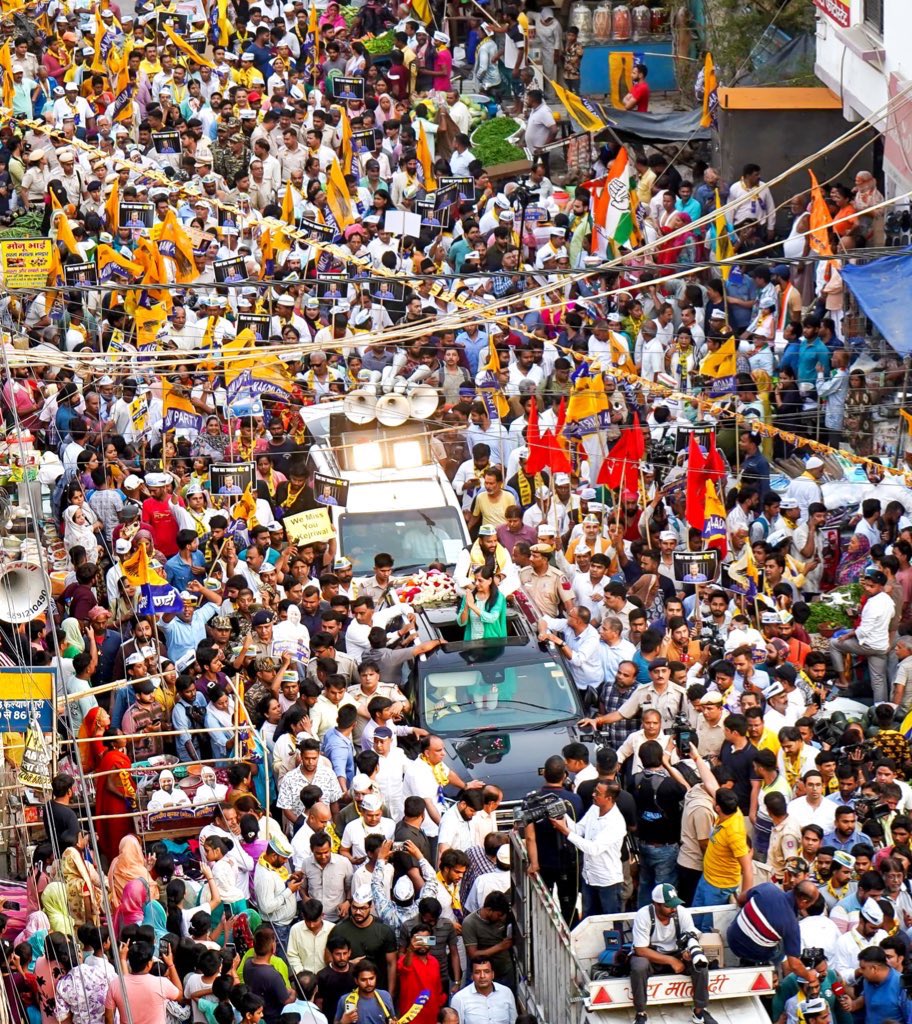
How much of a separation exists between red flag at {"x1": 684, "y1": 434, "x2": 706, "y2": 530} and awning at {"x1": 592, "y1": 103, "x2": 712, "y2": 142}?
31.9ft

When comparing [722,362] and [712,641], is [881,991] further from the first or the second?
[722,362]

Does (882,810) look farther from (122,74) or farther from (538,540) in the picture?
(122,74)

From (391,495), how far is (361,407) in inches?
52.4

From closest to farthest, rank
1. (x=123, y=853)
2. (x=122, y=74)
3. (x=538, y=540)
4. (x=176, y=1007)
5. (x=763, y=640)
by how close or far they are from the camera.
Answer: (x=176, y=1007) < (x=123, y=853) < (x=763, y=640) < (x=538, y=540) < (x=122, y=74)

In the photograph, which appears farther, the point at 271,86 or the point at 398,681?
the point at 271,86

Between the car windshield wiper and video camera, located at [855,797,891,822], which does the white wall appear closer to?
the car windshield wiper

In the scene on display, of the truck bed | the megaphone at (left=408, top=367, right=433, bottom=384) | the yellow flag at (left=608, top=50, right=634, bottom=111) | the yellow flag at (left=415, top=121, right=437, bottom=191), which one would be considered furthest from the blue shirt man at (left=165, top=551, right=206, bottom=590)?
the yellow flag at (left=608, top=50, right=634, bottom=111)

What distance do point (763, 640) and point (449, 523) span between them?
3.49 meters

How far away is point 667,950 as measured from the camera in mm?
11945

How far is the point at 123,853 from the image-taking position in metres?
13.8

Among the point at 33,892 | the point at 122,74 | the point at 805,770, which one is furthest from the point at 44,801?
the point at 122,74

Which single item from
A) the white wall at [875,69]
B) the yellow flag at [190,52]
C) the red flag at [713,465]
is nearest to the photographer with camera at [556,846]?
the red flag at [713,465]

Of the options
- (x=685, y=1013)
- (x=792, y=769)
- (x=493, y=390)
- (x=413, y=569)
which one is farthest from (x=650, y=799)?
(x=493, y=390)

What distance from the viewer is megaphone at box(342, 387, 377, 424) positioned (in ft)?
66.1
